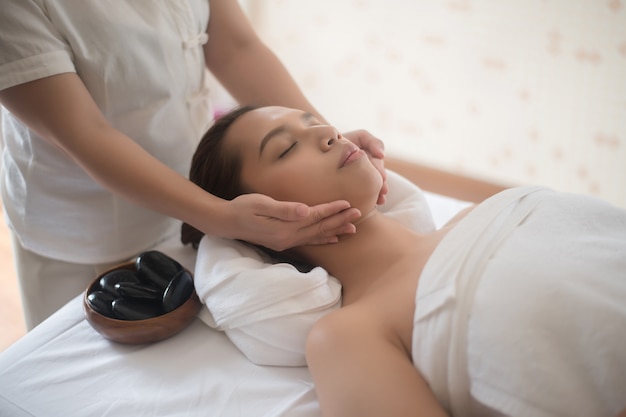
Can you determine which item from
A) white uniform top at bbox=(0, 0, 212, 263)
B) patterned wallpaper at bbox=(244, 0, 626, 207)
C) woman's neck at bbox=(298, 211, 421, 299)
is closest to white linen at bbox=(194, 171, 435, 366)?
woman's neck at bbox=(298, 211, 421, 299)

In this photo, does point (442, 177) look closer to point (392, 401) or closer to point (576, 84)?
point (576, 84)

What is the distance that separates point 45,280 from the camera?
1327 mm

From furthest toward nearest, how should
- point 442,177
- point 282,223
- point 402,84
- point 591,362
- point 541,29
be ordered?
point 402,84
point 442,177
point 541,29
point 282,223
point 591,362

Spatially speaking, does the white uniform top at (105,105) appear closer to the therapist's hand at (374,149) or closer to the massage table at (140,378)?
the massage table at (140,378)

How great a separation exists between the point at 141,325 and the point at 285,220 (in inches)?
12.8

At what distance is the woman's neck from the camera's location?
111cm

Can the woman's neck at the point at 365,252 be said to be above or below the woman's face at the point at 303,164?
below

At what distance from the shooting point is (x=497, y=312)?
861 mm

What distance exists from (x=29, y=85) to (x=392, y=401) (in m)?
0.80

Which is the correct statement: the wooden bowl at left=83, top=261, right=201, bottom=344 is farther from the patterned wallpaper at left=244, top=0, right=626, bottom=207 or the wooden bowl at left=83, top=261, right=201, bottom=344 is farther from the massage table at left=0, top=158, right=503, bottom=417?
the patterned wallpaper at left=244, top=0, right=626, bottom=207

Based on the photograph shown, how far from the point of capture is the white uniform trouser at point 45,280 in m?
1.31

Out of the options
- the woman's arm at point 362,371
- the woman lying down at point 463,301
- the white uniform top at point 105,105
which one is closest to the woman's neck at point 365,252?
the woman lying down at point 463,301

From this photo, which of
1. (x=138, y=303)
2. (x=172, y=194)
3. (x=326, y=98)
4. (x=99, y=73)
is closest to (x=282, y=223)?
(x=172, y=194)

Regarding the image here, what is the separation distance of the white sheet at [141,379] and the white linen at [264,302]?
1.7 inches
